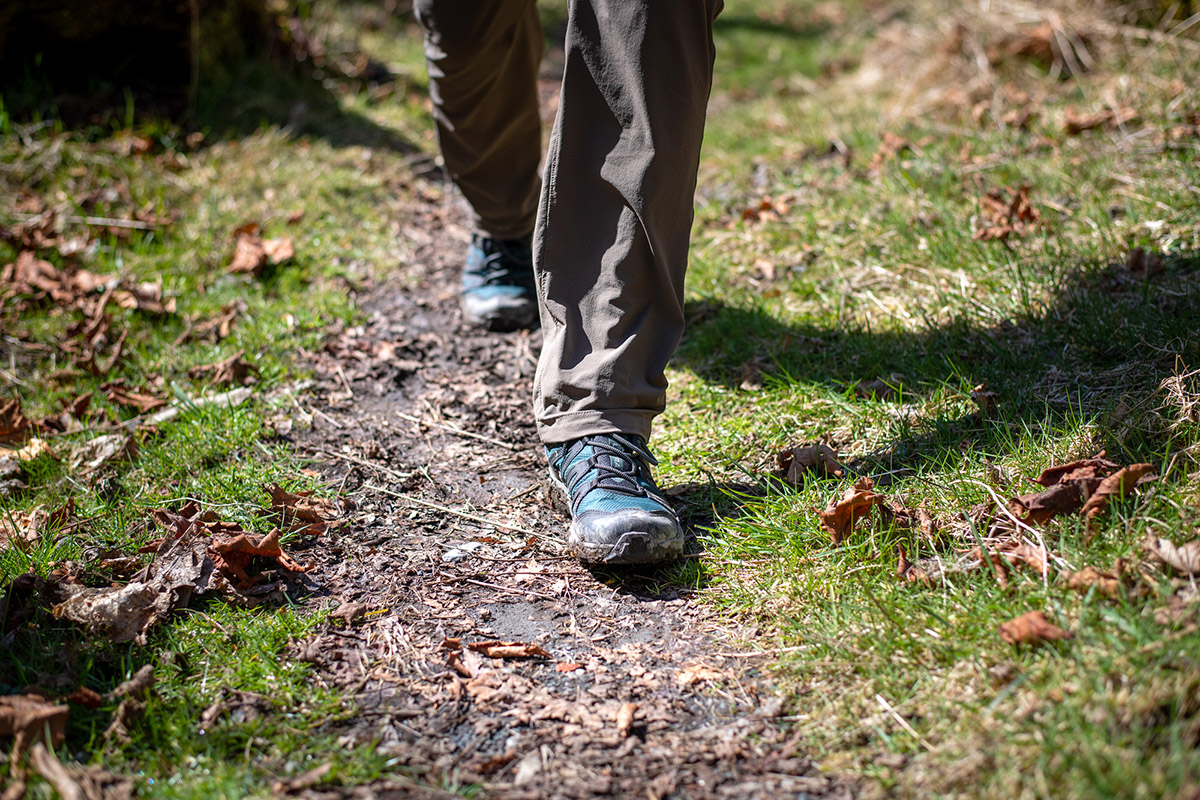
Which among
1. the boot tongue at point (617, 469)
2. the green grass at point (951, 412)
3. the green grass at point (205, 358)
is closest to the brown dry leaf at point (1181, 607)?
the green grass at point (951, 412)

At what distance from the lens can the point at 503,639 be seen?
1798 mm

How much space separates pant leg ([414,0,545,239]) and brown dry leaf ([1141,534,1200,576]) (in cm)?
224

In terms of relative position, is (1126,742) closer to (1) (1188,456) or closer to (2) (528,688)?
(1) (1188,456)

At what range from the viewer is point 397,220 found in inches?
158

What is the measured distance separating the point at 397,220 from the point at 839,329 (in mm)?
2215

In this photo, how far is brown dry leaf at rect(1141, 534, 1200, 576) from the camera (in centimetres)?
151

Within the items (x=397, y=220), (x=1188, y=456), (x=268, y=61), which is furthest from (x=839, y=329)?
(x=268, y=61)

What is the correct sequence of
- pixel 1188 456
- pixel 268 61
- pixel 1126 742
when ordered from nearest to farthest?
pixel 1126 742 → pixel 1188 456 → pixel 268 61

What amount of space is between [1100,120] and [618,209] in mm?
2750

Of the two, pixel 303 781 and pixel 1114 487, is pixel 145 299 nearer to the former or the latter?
pixel 303 781

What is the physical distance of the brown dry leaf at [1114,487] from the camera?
66.8 inches

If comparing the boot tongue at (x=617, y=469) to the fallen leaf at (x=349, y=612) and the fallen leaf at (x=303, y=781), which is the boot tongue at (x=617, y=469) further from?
the fallen leaf at (x=303, y=781)

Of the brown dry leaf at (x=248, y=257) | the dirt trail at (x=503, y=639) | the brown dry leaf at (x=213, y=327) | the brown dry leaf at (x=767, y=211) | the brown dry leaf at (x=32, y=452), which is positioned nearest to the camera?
the dirt trail at (x=503, y=639)

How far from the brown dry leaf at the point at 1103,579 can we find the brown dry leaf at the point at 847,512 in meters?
0.42
